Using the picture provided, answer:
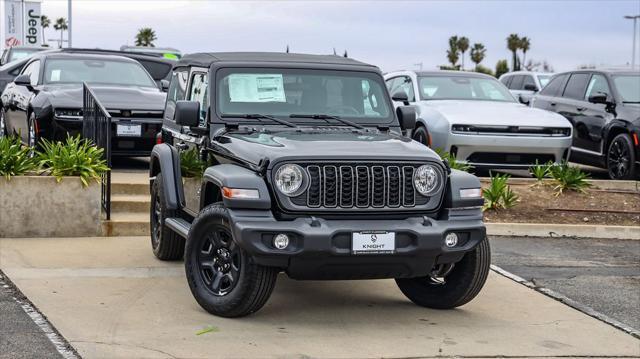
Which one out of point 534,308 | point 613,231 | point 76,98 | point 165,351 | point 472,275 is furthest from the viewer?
point 76,98

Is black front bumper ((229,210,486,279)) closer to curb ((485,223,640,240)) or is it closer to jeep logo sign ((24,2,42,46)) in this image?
curb ((485,223,640,240))

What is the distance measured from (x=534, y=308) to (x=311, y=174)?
7.17 feet

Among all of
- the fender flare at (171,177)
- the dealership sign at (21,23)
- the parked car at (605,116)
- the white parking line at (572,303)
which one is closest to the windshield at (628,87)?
the parked car at (605,116)

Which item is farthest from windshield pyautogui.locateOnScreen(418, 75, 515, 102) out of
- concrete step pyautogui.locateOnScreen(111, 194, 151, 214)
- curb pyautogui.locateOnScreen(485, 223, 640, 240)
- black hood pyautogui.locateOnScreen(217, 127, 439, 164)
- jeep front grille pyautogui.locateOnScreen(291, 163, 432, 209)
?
jeep front grille pyautogui.locateOnScreen(291, 163, 432, 209)

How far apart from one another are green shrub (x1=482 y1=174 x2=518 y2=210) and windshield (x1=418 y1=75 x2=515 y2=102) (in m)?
3.56

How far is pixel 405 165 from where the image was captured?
6824 millimetres

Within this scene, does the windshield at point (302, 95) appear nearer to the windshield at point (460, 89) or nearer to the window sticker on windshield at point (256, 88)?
the window sticker on windshield at point (256, 88)

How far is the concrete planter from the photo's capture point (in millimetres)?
9883

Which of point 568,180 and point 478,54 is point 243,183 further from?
point 478,54

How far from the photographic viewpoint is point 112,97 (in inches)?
505

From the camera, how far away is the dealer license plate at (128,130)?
12.5m

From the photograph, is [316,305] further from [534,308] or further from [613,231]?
[613,231]

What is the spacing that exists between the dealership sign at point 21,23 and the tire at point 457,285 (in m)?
35.8

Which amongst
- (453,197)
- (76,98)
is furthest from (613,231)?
(76,98)
